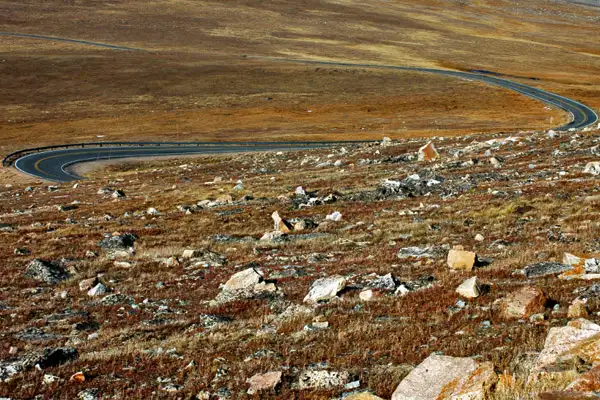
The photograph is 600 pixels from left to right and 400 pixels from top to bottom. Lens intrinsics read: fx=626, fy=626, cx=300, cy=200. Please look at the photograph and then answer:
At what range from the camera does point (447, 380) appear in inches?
338

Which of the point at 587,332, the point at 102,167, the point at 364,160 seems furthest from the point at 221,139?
the point at 587,332

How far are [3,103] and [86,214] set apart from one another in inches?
3147

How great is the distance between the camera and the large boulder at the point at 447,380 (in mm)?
8055

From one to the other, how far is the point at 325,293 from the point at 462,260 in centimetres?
371

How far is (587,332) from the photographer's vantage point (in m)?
9.03

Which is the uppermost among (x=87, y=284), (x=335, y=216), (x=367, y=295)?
(x=367, y=295)

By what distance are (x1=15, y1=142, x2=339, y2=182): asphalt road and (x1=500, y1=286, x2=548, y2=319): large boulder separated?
5754 centimetres

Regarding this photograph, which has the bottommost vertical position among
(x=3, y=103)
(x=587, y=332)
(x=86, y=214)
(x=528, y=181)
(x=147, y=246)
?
(x=3, y=103)

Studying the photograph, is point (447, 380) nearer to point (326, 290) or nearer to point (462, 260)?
point (326, 290)

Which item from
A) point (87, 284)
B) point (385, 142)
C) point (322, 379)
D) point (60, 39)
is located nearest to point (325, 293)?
point (322, 379)

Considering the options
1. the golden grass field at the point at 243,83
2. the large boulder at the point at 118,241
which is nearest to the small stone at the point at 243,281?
the large boulder at the point at 118,241

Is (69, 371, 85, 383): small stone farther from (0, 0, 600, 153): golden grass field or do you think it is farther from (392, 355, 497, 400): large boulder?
(0, 0, 600, 153): golden grass field

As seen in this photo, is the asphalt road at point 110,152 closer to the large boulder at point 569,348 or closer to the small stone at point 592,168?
the small stone at point 592,168

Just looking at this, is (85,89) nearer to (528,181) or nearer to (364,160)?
(364,160)
